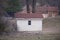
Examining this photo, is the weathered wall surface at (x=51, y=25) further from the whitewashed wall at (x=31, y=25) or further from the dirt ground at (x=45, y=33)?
the whitewashed wall at (x=31, y=25)

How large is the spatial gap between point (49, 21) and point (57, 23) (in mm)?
242

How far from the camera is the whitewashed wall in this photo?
366 centimetres

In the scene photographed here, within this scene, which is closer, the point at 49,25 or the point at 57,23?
the point at 57,23

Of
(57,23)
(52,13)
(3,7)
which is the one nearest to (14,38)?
(3,7)

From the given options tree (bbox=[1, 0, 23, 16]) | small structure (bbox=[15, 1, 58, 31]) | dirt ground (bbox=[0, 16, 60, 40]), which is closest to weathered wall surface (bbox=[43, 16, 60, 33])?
dirt ground (bbox=[0, 16, 60, 40])

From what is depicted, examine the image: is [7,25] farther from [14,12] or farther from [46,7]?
[46,7]

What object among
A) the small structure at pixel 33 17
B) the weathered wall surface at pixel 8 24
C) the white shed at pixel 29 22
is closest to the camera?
the weathered wall surface at pixel 8 24

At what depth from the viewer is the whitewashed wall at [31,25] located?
3664 millimetres

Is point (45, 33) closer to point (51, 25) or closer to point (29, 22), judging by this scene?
point (51, 25)

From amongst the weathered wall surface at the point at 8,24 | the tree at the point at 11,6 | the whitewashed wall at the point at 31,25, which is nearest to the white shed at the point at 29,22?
the whitewashed wall at the point at 31,25

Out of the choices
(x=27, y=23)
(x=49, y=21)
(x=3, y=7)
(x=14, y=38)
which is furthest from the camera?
(x=27, y=23)

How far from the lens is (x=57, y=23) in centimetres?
322

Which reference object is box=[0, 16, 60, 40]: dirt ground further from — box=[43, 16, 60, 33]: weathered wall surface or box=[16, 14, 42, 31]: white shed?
box=[16, 14, 42, 31]: white shed

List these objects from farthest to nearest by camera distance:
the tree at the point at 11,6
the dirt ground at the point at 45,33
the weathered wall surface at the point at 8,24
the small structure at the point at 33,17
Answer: the small structure at the point at 33,17 → the weathered wall surface at the point at 8,24 → the tree at the point at 11,6 → the dirt ground at the point at 45,33
